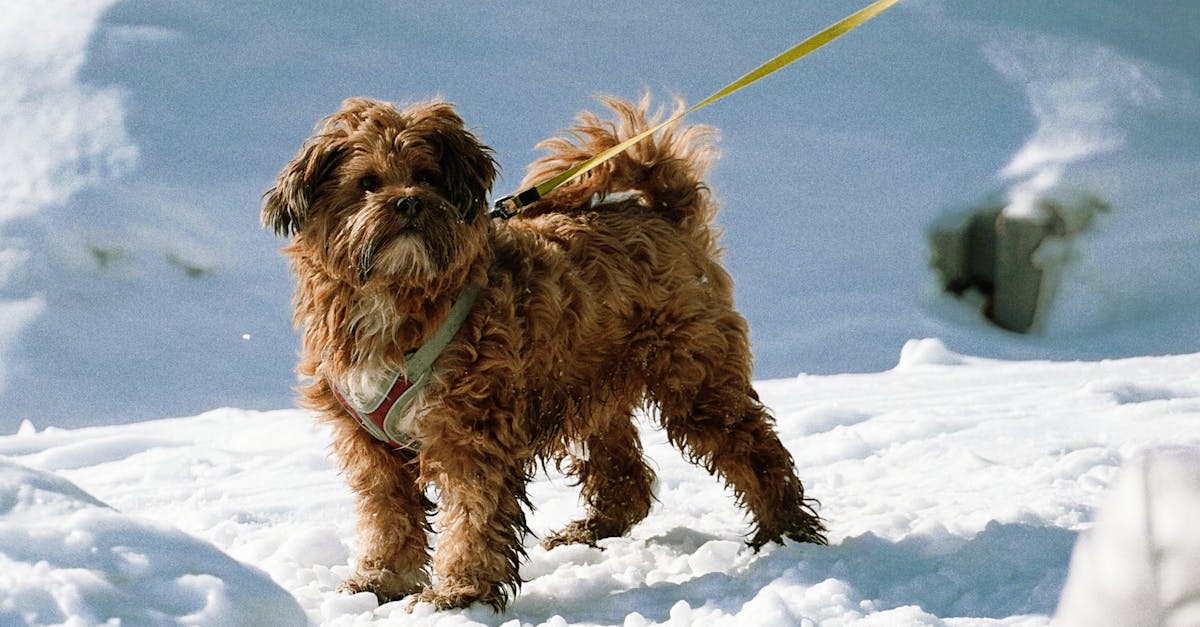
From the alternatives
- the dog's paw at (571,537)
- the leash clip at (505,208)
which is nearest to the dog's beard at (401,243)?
the leash clip at (505,208)

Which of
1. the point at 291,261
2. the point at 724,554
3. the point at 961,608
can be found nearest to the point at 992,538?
the point at 961,608

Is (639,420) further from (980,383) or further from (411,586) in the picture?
(980,383)

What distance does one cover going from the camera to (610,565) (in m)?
5.06

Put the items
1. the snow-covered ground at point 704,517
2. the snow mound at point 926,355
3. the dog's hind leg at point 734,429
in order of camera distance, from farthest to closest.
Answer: the snow mound at point 926,355 < the dog's hind leg at point 734,429 < the snow-covered ground at point 704,517

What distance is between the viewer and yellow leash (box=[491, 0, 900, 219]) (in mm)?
4477

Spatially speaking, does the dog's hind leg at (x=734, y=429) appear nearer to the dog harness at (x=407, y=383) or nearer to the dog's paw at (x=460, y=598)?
the dog harness at (x=407, y=383)

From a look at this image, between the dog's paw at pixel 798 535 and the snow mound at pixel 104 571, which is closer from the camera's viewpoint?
the snow mound at pixel 104 571

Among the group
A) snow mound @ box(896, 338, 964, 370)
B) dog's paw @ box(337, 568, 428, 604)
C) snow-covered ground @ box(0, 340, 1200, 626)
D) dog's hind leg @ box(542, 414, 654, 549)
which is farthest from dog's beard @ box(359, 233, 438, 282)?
snow mound @ box(896, 338, 964, 370)

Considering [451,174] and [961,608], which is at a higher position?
[451,174]

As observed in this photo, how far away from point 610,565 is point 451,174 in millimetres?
1838

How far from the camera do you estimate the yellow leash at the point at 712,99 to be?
4477 millimetres

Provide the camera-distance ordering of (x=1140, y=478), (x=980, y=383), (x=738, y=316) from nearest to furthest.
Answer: (x=1140, y=478), (x=738, y=316), (x=980, y=383)

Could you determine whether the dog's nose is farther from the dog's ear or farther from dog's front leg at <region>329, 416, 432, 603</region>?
dog's front leg at <region>329, 416, 432, 603</region>

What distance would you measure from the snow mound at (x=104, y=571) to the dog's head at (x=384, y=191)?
1.16 meters
